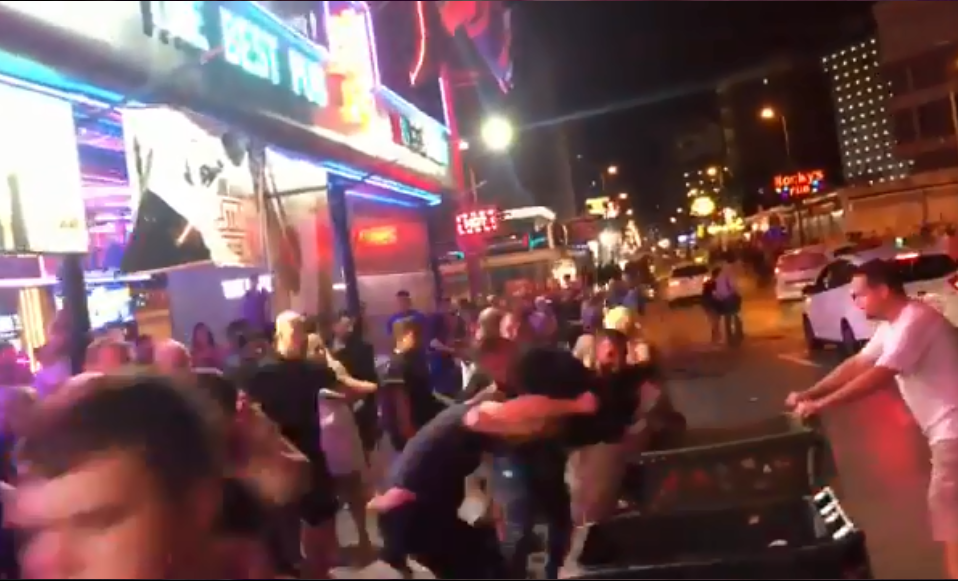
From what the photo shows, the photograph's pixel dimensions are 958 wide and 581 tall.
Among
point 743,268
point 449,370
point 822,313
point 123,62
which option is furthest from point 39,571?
point 743,268

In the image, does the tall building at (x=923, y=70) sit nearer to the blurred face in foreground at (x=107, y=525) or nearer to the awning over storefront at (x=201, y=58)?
the awning over storefront at (x=201, y=58)

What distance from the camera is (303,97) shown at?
6.82 metres

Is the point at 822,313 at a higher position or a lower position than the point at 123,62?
lower

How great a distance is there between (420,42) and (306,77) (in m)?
0.83

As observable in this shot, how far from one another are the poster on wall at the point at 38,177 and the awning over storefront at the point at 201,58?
0.51 ft

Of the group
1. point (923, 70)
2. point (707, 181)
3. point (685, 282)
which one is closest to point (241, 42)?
point (923, 70)

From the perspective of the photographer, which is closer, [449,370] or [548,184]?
[449,370]

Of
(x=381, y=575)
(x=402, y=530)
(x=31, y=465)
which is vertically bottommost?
(x=402, y=530)

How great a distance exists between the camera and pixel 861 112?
44188 mm

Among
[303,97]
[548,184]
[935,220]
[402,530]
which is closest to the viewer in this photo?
[402,530]

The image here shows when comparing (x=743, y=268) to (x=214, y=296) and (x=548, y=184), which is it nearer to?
(x=548, y=184)

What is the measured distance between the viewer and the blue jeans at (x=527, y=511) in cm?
530

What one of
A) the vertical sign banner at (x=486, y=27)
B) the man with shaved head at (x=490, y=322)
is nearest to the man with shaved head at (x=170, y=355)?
the vertical sign banner at (x=486, y=27)

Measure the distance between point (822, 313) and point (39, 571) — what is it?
14.9 metres
